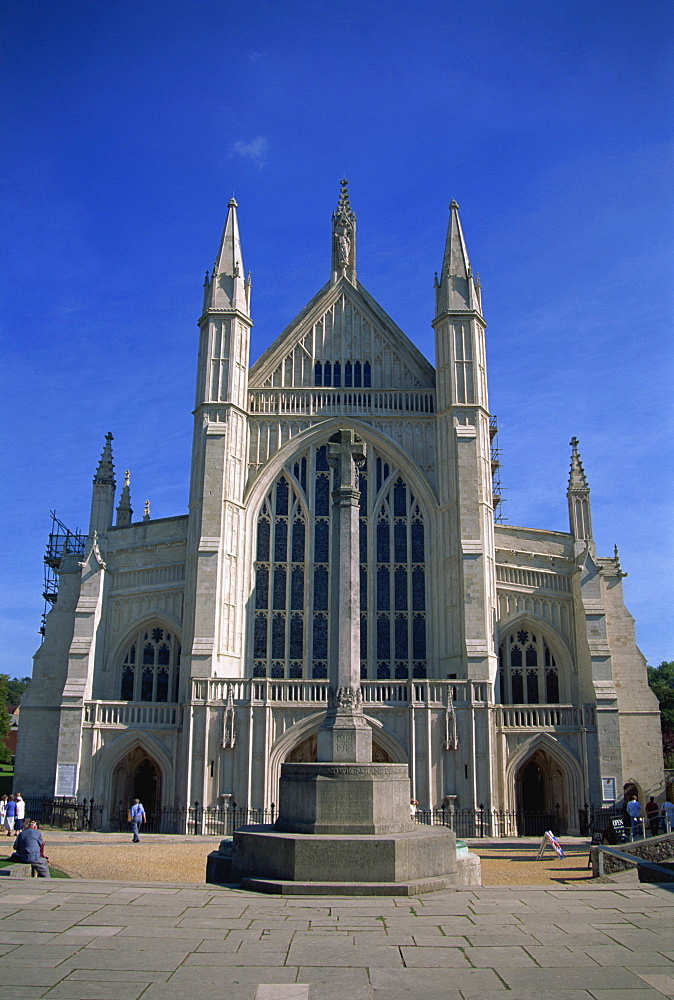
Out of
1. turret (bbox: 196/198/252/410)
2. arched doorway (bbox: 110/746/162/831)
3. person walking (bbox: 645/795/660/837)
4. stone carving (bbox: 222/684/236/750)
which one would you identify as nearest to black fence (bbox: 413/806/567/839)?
person walking (bbox: 645/795/660/837)

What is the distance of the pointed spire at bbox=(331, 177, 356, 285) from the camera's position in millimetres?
36969

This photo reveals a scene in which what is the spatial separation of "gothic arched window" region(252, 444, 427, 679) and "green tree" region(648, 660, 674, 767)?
15.8 meters

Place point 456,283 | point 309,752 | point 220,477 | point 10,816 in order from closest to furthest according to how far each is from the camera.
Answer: point 10,816
point 309,752
point 220,477
point 456,283

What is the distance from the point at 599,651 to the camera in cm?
3052

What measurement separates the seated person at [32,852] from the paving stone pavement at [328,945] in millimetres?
1599

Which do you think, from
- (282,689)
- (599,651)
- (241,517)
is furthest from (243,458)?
(599,651)

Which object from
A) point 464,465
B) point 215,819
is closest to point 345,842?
point 215,819

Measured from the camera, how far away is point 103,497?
113ft

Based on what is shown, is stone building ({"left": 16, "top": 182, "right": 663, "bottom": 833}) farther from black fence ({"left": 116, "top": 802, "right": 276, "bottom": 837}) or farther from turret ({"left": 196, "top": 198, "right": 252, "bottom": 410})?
black fence ({"left": 116, "top": 802, "right": 276, "bottom": 837})

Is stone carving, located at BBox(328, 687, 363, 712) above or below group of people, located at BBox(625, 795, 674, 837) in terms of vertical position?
above

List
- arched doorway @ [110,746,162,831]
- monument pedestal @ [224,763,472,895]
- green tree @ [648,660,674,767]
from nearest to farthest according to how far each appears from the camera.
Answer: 1. monument pedestal @ [224,763,472,895]
2. arched doorway @ [110,746,162,831]
3. green tree @ [648,660,674,767]

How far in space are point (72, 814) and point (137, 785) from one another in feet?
12.1

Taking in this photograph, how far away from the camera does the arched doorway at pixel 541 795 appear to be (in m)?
29.0

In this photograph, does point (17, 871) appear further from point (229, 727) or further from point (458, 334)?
point (458, 334)
